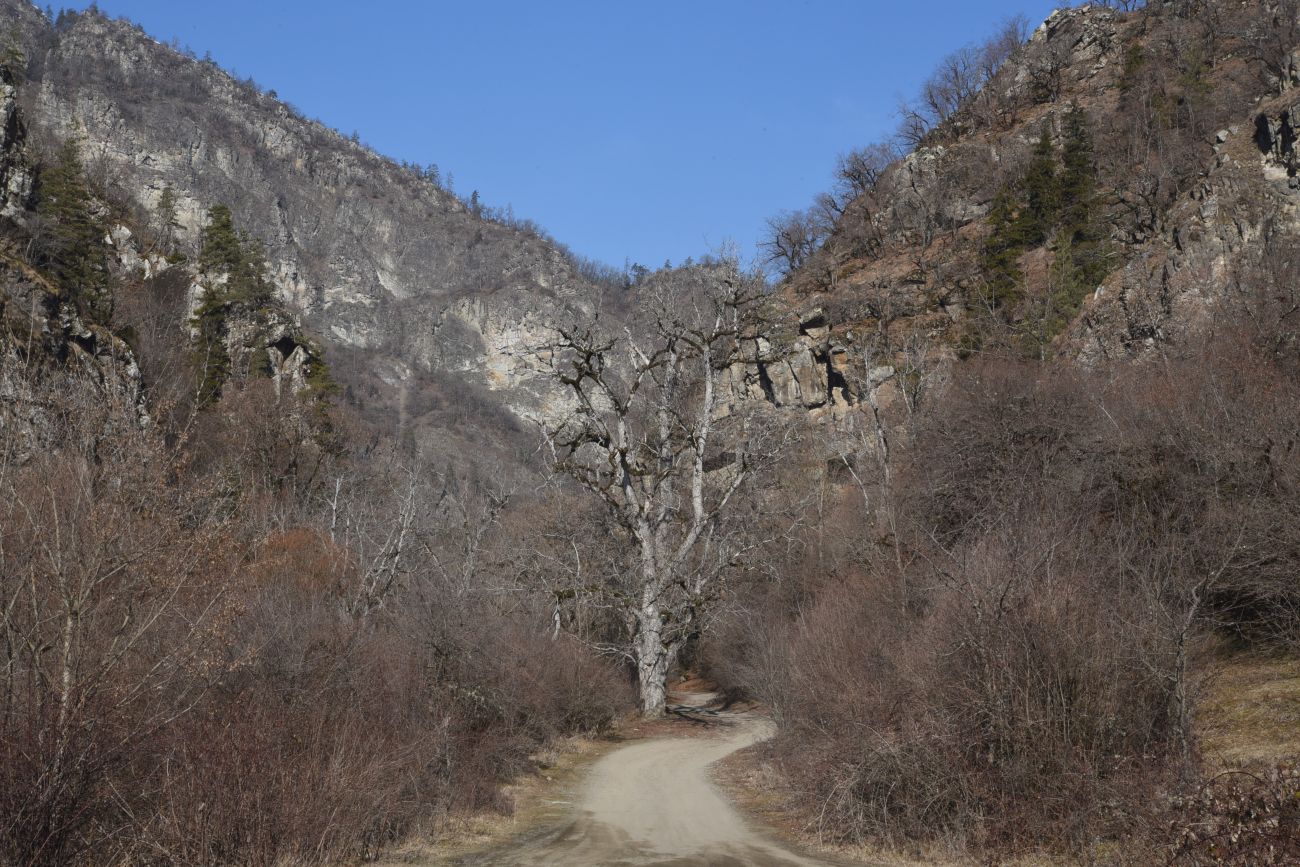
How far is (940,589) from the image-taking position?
12.9 meters

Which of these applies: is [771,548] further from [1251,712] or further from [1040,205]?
[1040,205]

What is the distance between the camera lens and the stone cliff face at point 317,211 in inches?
5458

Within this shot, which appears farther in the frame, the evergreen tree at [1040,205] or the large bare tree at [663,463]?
the evergreen tree at [1040,205]

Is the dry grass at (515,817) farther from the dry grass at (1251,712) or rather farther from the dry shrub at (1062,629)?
the dry grass at (1251,712)

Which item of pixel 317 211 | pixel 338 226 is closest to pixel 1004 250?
pixel 338 226

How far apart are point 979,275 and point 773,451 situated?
25.3 m

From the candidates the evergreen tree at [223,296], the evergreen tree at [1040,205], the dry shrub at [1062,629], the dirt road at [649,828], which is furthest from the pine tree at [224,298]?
the evergreen tree at [1040,205]

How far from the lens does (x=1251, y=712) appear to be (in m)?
12.8

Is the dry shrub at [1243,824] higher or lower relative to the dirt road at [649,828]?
higher

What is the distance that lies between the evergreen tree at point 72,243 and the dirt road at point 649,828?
103 ft

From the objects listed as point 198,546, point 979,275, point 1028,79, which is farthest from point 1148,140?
point 198,546

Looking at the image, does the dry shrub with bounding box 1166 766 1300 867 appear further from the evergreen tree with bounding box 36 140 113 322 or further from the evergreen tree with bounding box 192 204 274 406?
the evergreen tree with bounding box 192 204 274 406

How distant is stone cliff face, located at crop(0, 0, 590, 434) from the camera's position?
138625 millimetres

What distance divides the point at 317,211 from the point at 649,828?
563 feet
